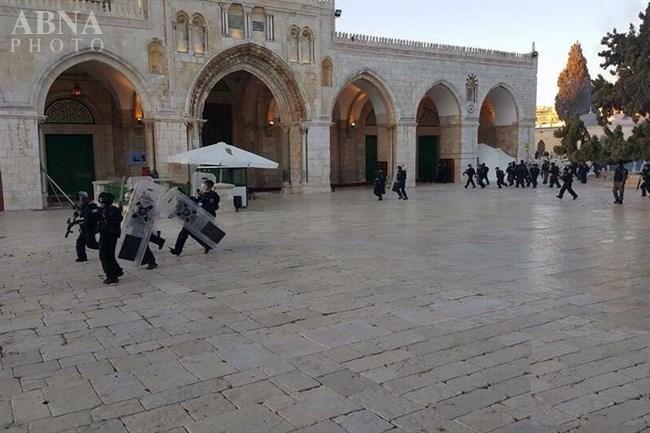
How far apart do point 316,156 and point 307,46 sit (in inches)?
157

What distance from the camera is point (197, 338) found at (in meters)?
4.74

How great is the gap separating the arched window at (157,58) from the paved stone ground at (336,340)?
9.99 m

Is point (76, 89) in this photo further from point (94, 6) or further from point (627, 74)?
point (627, 74)

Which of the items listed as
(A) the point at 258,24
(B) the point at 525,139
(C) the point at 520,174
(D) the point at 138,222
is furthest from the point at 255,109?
(D) the point at 138,222

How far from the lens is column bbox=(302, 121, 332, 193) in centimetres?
2117

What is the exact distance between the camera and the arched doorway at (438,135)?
83.4 ft

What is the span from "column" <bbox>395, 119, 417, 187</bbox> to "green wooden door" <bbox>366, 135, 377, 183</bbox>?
147 inches

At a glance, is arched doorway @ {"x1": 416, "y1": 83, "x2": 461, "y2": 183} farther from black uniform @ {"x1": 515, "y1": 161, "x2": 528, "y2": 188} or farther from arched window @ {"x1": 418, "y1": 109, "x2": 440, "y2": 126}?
black uniform @ {"x1": 515, "y1": 161, "x2": 528, "y2": 188}

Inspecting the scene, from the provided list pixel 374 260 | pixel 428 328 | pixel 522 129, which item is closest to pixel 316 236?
pixel 374 260

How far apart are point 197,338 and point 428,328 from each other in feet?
6.40

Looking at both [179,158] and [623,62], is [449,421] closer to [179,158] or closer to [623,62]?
[179,158]

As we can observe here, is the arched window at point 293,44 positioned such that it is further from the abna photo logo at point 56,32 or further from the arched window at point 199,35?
the abna photo logo at point 56,32

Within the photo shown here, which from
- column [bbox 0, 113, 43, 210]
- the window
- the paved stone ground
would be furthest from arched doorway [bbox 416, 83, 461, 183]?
the paved stone ground

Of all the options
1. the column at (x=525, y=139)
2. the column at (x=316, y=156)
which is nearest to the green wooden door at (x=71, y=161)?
the column at (x=316, y=156)
